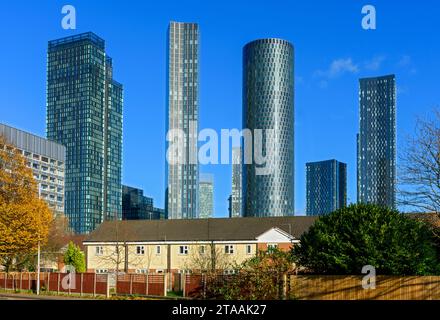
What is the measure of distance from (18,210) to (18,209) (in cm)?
12

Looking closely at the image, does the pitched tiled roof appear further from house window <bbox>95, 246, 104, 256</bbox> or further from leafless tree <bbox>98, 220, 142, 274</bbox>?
house window <bbox>95, 246, 104, 256</bbox>

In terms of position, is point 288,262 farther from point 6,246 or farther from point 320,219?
point 6,246

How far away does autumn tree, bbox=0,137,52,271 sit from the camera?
5247cm

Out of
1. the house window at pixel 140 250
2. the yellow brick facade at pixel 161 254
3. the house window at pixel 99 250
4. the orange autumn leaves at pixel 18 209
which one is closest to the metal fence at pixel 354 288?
the orange autumn leaves at pixel 18 209

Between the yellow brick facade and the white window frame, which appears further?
the white window frame

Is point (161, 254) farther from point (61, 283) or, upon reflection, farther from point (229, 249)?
point (61, 283)

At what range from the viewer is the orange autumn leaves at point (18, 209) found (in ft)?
172

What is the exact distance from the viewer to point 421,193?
39281 millimetres

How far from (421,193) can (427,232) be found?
8.12ft

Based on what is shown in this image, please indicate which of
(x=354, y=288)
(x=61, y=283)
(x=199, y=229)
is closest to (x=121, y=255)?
(x=199, y=229)

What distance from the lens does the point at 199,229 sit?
81438 mm

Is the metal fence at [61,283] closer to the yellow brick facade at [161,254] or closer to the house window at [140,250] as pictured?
the yellow brick facade at [161,254]

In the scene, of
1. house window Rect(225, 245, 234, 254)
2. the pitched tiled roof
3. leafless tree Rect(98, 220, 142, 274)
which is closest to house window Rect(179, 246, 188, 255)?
the pitched tiled roof
